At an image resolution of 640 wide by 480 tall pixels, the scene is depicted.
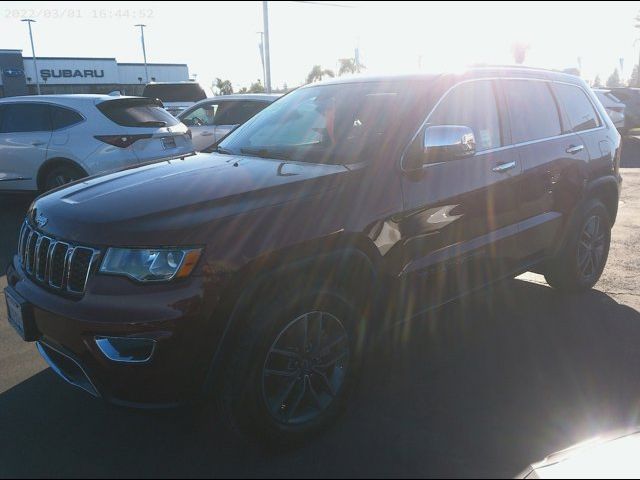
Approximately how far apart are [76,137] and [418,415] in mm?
6261

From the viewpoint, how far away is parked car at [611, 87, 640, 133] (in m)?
19.5

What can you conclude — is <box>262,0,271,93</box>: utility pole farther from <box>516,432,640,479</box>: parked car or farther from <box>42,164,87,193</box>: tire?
<box>516,432,640,479</box>: parked car

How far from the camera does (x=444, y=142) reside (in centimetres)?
307

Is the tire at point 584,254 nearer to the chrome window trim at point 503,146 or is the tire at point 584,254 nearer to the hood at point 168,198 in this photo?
the chrome window trim at point 503,146

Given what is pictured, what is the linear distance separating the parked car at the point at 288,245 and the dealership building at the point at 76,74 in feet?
140

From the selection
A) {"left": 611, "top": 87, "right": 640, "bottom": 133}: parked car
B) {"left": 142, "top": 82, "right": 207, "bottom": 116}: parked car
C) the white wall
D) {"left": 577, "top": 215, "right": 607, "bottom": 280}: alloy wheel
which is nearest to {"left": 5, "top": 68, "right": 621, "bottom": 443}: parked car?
{"left": 577, "top": 215, "right": 607, "bottom": 280}: alloy wheel

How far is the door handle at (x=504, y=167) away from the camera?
3.62m

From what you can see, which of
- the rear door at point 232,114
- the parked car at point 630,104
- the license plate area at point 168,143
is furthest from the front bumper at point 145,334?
the parked car at point 630,104

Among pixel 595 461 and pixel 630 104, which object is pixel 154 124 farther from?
pixel 630 104

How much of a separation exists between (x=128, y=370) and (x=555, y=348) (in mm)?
2825

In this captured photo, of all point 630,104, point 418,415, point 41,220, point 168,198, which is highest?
point 168,198

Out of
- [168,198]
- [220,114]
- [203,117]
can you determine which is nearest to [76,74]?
[203,117]

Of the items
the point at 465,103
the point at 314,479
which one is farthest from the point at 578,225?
the point at 314,479

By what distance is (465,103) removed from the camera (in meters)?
3.60
